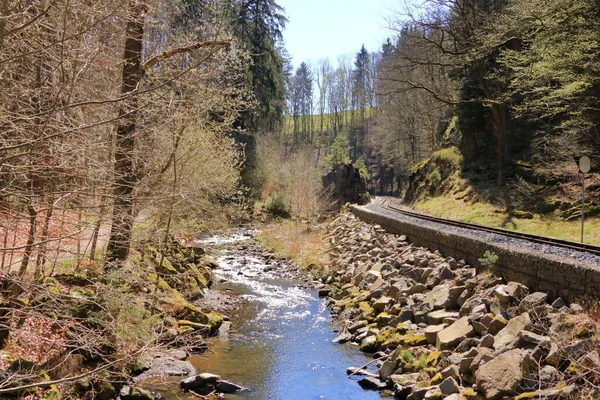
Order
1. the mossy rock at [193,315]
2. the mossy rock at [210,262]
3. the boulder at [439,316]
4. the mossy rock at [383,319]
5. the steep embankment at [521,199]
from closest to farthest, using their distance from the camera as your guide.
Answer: the boulder at [439,316], the mossy rock at [383,319], the mossy rock at [193,315], the steep embankment at [521,199], the mossy rock at [210,262]

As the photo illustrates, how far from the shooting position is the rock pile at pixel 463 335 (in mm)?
5598

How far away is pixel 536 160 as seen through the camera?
2169 cm

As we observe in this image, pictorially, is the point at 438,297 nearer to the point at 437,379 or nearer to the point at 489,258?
the point at 489,258

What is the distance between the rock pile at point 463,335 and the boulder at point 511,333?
0.01 meters

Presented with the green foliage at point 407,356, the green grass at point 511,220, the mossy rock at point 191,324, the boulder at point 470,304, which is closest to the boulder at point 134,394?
the mossy rock at point 191,324

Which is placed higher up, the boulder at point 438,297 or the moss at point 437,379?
the boulder at point 438,297

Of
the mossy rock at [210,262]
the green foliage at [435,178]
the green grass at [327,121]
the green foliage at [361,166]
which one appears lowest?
the mossy rock at [210,262]

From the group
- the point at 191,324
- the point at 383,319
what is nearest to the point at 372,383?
the point at 383,319

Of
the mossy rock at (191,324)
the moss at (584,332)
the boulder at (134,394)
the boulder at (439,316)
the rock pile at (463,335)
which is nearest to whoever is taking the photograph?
the rock pile at (463,335)

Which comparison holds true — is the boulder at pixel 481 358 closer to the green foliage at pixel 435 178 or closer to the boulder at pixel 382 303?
the boulder at pixel 382 303

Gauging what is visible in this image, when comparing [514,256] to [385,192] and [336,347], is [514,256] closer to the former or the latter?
[336,347]

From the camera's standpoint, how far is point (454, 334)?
24.9 feet

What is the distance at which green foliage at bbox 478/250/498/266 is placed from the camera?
8709 mm

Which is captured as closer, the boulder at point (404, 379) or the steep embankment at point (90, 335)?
the steep embankment at point (90, 335)
